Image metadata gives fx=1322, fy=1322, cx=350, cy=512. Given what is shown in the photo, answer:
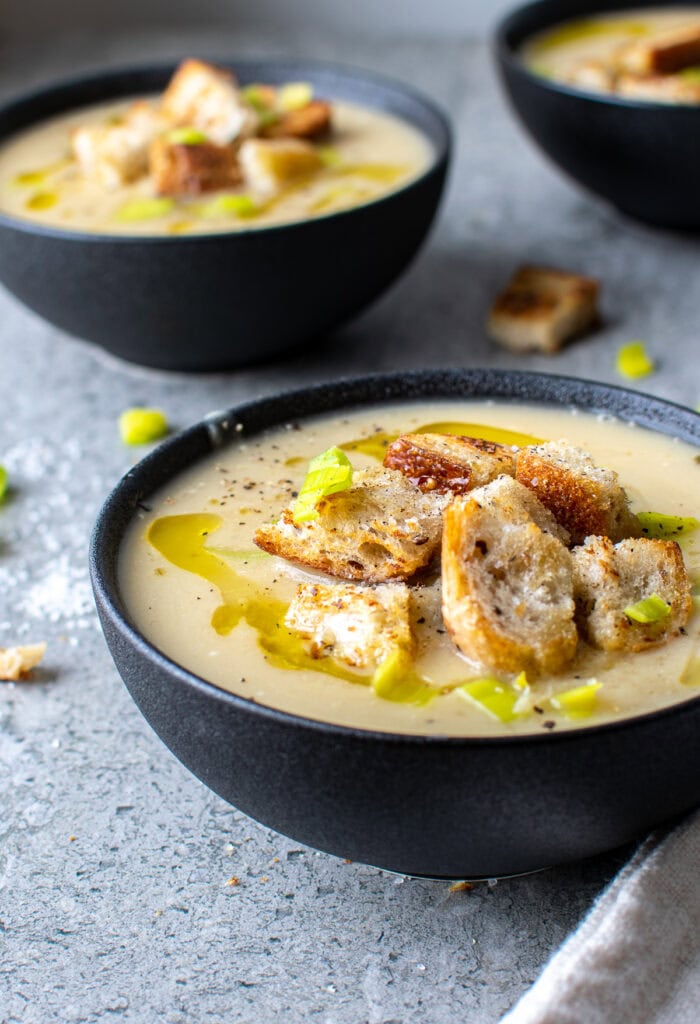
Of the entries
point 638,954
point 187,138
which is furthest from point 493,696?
point 187,138

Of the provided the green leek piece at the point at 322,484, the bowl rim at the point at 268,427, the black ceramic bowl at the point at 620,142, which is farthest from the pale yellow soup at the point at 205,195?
the green leek piece at the point at 322,484

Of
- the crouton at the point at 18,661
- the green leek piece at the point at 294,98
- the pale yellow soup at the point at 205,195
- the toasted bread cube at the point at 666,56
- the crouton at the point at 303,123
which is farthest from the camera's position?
the toasted bread cube at the point at 666,56

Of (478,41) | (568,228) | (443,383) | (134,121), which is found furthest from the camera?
(478,41)

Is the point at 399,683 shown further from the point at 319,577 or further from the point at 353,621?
the point at 319,577

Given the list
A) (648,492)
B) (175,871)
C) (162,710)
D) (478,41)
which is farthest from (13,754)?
(478,41)

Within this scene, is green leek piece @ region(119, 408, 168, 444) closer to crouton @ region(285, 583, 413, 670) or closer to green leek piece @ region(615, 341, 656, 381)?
green leek piece @ region(615, 341, 656, 381)

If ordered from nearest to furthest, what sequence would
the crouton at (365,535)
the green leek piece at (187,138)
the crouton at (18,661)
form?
1. the crouton at (365,535)
2. the crouton at (18,661)
3. the green leek piece at (187,138)

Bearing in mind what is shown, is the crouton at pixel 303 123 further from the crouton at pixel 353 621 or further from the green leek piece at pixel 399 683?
the green leek piece at pixel 399 683

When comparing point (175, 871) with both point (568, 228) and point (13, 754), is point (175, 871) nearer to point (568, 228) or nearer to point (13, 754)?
point (13, 754)

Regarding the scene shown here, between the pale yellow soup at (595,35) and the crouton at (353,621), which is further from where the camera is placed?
the pale yellow soup at (595,35)
